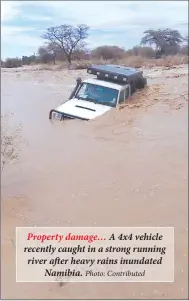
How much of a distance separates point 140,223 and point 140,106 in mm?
4263

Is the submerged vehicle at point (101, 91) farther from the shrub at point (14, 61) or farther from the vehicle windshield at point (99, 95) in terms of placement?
the shrub at point (14, 61)

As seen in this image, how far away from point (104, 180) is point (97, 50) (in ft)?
6.45

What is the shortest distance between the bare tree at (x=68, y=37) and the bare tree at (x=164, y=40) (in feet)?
2.78

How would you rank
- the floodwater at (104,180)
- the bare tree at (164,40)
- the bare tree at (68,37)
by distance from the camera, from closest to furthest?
the floodwater at (104,180)
the bare tree at (68,37)
the bare tree at (164,40)

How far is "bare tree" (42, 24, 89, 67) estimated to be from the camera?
572 cm

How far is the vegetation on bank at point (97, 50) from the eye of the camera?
5875mm

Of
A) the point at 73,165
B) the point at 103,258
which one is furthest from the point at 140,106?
the point at 103,258

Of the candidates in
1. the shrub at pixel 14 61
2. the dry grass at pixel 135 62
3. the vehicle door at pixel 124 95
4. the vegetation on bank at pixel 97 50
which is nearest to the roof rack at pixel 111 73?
the vehicle door at pixel 124 95

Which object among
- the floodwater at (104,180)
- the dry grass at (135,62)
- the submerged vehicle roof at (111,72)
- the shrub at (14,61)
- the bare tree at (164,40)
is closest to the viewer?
the floodwater at (104,180)

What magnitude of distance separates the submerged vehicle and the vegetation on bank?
3.06ft

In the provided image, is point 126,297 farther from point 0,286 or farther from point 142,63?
point 142,63

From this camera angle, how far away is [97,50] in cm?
622

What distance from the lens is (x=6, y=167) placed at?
19.6 ft

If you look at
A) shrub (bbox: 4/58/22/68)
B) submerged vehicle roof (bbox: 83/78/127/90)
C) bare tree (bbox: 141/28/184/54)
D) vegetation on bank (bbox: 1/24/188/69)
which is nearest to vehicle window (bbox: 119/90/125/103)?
→ submerged vehicle roof (bbox: 83/78/127/90)
